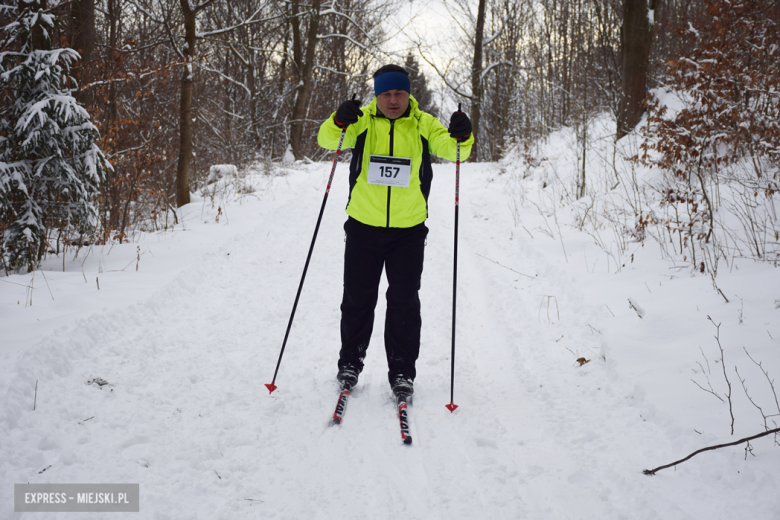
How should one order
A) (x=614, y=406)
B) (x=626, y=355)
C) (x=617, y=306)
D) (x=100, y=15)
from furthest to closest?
(x=100, y=15)
(x=617, y=306)
(x=626, y=355)
(x=614, y=406)

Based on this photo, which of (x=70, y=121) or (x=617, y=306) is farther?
(x=70, y=121)

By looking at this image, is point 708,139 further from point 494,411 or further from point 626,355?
point 494,411

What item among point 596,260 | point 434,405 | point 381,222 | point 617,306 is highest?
point 381,222

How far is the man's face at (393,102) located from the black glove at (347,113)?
160mm

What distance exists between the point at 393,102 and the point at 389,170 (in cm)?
44

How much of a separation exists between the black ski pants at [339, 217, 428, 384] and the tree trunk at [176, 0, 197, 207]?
6776 mm

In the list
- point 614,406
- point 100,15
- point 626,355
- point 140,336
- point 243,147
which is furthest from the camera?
point 243,147

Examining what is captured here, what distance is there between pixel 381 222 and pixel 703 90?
15.6ft

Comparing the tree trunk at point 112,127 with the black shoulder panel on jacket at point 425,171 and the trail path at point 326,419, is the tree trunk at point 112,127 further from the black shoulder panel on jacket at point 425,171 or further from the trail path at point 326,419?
the black shoulder panel on jacket at point 425,171

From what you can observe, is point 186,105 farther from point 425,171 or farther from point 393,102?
point 425,171

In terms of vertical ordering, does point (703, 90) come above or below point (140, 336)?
above

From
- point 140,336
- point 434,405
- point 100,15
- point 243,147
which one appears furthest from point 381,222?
point 243,147

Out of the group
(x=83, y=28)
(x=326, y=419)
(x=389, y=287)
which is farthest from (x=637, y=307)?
(x=83, y=28)

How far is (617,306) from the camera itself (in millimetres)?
3969
